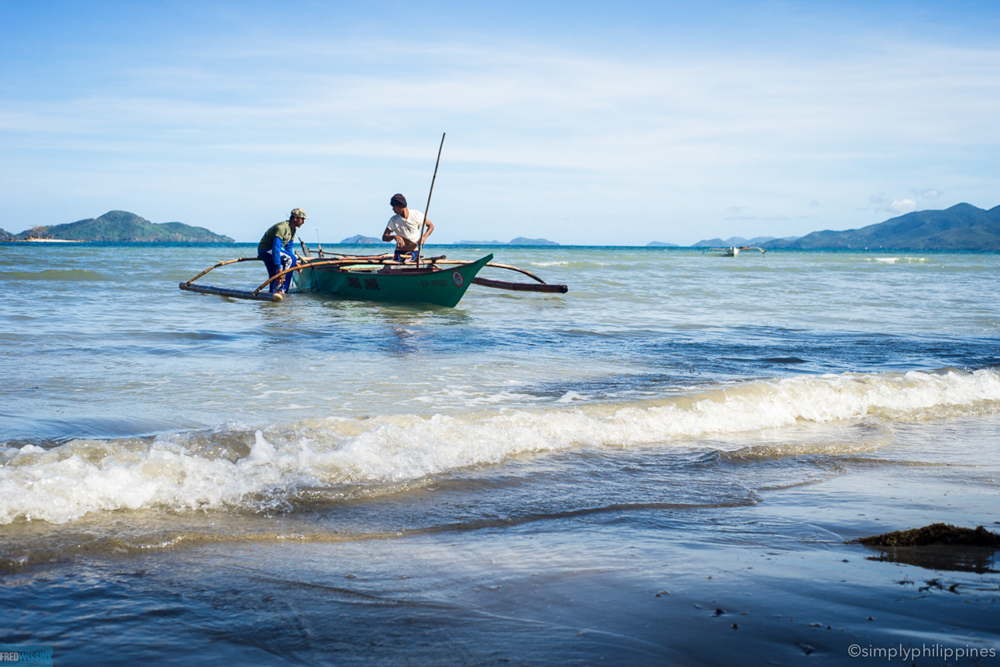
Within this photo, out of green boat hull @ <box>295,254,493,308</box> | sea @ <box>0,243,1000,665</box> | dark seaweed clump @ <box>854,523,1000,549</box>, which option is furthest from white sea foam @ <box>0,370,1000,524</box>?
green boat hull @ <box>295,254,493,308</box>

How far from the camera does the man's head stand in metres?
13.5

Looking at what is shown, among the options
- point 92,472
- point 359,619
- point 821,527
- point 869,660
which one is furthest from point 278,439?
point 869,660

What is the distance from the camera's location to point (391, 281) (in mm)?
13859

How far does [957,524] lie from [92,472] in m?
4.02

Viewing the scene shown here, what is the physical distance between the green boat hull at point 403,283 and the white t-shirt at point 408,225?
68cm

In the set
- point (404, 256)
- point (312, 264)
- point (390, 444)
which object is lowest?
point (390, 444)

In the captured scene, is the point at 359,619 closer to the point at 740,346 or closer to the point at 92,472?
the point at 92,472

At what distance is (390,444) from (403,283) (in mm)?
9579

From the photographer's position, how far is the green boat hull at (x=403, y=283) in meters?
13.3

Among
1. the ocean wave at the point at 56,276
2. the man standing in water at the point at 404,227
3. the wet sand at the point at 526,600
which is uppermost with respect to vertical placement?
the man standing in water at the point at 404,227

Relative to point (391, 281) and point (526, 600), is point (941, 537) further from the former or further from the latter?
point (391, 281)

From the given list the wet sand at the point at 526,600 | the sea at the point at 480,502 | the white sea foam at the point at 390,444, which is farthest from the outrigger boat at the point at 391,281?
the wet sand at the point at 526,600

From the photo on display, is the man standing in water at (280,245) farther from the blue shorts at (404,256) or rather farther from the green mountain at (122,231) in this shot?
the green mountain at (122,231)

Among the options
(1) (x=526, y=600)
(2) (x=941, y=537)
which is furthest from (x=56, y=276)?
(2) (x=941, y=537)
